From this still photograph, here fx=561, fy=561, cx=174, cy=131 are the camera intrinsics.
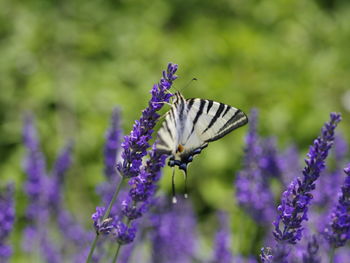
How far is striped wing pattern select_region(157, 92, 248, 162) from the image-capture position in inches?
105

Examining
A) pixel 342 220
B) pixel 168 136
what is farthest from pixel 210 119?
pixel 342 220

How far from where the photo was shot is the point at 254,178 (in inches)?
151

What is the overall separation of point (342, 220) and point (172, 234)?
1927 mm

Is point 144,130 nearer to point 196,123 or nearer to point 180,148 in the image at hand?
point 180,148

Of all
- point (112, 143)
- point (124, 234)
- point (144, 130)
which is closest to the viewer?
point (144, 130)

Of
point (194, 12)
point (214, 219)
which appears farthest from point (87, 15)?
point (214, 219)

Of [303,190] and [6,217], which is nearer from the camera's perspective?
[303,190]

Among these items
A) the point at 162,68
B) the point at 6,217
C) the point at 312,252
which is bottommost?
the point at 312,252

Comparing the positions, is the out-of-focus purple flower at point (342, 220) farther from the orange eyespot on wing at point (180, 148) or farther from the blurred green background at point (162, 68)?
the blurred green background at point (162, 68)

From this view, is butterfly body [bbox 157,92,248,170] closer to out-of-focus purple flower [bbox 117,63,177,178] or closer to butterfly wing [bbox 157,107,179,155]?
butterfly wing [bbox 157,107,179,155]

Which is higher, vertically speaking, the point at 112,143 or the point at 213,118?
the point at 112,143

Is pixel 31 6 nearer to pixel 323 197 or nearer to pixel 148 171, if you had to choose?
pixel 323 197

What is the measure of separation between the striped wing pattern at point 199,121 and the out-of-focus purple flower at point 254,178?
913 millimetres

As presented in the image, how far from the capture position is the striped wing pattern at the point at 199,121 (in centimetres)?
266
